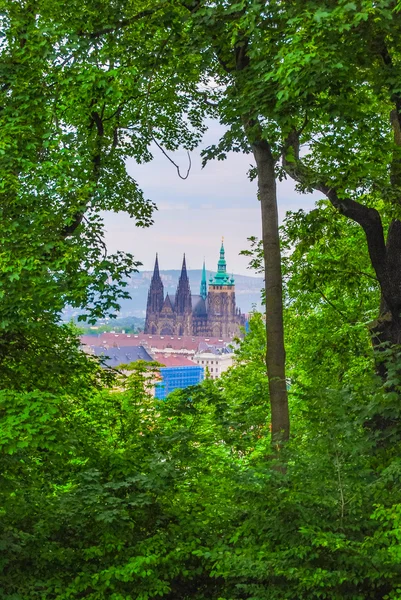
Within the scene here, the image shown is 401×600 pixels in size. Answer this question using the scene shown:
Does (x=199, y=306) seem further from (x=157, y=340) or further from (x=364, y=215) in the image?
(x=364, y=215)

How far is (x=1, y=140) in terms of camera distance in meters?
7.64

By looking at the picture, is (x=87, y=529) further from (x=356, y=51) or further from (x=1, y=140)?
(x=356, y=51)

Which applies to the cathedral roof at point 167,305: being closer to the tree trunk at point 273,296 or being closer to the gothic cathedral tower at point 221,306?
the gothic cathedral tower at point 221,306

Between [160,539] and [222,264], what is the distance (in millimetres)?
151190

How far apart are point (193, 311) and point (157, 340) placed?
14126 millimetres

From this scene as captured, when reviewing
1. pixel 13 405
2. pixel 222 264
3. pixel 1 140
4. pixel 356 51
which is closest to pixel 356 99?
pixel 356 51

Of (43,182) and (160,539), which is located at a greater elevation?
(43,182)

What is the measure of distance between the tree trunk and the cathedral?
14685cm

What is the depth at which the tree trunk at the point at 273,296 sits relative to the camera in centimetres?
814

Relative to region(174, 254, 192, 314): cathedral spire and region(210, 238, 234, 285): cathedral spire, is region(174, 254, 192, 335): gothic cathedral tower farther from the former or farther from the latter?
region(210, 238, 234, 285): cathedral spire

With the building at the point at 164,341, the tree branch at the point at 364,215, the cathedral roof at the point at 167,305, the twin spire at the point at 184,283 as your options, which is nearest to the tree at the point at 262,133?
the tree branch at the point at 364,215

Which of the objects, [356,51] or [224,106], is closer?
[356,51]

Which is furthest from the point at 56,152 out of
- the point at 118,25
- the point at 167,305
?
the point at 167,305

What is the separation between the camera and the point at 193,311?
16125 cm
